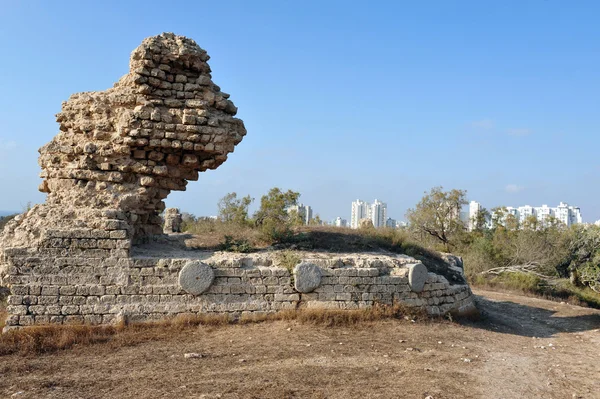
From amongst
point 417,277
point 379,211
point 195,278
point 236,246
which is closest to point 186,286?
point 195,278

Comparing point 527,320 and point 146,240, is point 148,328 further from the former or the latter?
point 527,320

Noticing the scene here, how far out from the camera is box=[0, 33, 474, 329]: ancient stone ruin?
666 cm

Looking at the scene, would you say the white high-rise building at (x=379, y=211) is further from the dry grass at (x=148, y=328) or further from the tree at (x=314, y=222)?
the dry grass at (x=148, y=328)

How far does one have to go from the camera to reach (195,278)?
6801mm

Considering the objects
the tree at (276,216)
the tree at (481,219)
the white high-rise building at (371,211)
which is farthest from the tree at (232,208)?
the white high-rise building at (371,211)

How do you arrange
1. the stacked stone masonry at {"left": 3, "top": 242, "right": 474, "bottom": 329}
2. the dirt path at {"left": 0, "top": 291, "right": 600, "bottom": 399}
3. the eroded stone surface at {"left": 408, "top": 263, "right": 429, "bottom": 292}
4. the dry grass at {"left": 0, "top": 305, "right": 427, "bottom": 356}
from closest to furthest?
1. the dirt path at {"left": 0, "top": 291, "right": 600, "bottom": 399}
2. the dry grass at {"left": 0, "top": 305, "right": 427, "bottom": 356}
3. the stacked stone masonry at {"left": 3, "top": 242, "right": 474, "bottom": 329}
4. the eroded stone surface at {"left": 408, "top": 263, "right": 429, "bottom": 292}

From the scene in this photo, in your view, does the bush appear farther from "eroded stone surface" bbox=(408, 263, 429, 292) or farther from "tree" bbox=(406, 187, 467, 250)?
"tree" bbox=(406, 187, 467, 250)

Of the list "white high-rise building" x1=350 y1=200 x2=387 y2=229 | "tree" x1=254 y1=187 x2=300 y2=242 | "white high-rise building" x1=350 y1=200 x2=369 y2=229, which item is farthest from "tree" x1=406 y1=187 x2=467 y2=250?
"white high-rise building" x1=350 y1=200 x2=369 y2=229

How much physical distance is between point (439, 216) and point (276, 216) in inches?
559

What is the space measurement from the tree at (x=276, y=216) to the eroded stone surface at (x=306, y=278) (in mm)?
2558

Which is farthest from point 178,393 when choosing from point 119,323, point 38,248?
point 38,248

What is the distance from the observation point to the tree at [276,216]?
9.68m

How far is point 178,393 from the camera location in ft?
14.2

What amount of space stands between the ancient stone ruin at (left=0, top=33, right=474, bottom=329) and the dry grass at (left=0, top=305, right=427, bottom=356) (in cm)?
14
